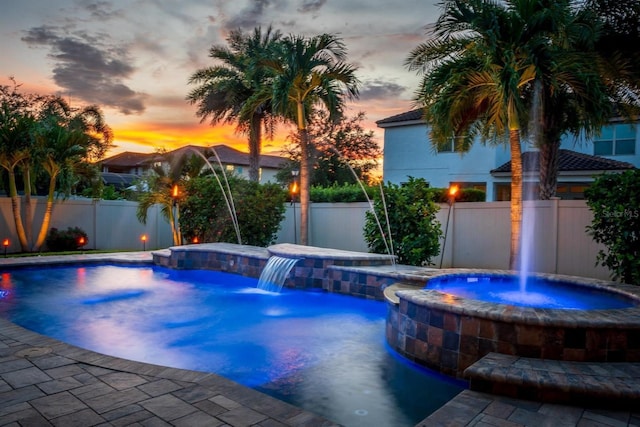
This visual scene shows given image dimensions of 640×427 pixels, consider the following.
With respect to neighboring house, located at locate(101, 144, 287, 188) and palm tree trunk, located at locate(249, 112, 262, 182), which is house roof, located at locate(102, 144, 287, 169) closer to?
neighboring house, located at locate(101, 144, 287, 188)

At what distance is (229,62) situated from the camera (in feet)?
62.0

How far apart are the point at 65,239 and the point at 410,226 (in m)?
11.8

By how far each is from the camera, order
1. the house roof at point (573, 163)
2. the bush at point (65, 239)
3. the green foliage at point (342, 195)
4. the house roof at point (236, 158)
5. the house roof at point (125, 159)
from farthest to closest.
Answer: the house roof at point (125, 159)
the house roof at point (236, 158)
the house roof at point (573, 163)
the bush at point (65, 239)
the green foliage at point (342, 195)

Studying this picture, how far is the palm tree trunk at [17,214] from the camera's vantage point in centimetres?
1366

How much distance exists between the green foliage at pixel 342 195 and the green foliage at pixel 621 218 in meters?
6.71

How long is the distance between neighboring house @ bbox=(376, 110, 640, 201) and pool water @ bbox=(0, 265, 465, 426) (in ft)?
34.1

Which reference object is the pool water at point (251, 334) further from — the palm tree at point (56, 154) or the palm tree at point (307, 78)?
the palm tree at point (307, 78)

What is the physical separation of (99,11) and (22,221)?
768cm

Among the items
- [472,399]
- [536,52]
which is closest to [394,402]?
[472,399]

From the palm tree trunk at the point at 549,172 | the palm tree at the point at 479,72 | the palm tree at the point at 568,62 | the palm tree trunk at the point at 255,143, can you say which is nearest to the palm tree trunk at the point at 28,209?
the palm tree trunk at the point at 255,143

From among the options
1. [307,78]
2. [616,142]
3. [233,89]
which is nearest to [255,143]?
[233,89]

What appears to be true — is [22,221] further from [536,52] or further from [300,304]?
[536,52]

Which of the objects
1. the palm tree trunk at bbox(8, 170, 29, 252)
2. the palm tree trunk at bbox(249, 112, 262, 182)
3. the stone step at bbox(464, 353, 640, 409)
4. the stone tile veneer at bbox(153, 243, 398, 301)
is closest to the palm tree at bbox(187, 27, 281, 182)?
the palm tree trunk at bbox(249, 112, 262, 182)

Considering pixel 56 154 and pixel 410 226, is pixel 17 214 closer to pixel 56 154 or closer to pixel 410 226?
pixel 56 154
